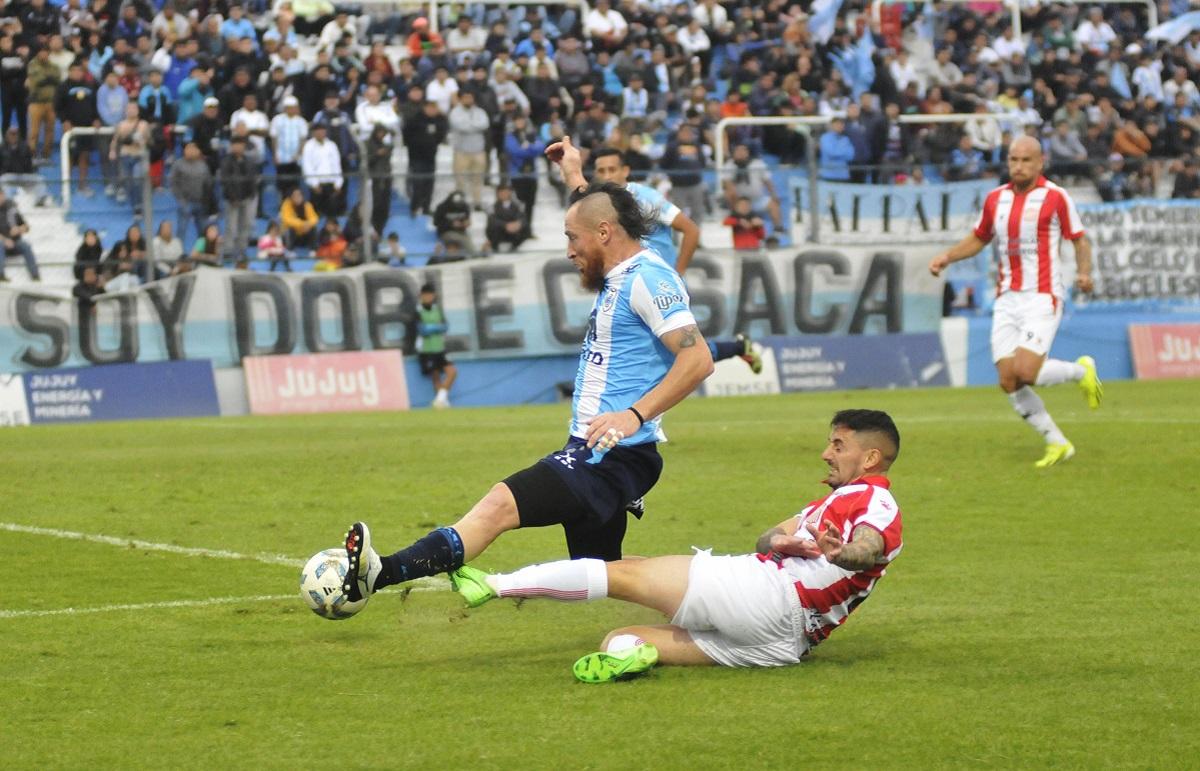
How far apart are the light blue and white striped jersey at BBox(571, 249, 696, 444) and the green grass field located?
107 cm

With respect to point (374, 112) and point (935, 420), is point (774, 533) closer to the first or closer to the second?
point (935, 420)

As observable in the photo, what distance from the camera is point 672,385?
6863mm

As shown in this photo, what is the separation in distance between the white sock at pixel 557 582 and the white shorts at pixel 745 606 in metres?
0.35

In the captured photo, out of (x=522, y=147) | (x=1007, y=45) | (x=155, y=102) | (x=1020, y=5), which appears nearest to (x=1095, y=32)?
(x=1020, y=5)

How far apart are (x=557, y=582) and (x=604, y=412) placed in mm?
852

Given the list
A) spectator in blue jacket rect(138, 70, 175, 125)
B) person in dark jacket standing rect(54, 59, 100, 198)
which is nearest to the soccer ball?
person in dark jacket standing rect(54, 59, 100, 198)

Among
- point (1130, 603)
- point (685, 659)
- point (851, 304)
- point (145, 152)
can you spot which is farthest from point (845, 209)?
point (685, 659)

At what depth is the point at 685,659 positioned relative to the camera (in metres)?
6.96

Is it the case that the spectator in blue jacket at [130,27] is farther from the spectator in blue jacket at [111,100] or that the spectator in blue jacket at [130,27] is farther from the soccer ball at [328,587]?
the soccer ball at [328,587]

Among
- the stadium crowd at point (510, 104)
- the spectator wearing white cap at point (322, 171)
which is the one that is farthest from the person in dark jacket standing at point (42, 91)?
the spectator wearing white cap at point (322, 171)

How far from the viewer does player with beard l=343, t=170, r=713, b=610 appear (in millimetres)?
6680

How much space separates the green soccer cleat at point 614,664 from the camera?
664 centimetres

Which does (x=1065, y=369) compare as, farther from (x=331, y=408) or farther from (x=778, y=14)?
(x=778, y=14)

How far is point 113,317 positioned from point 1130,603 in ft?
57.0
